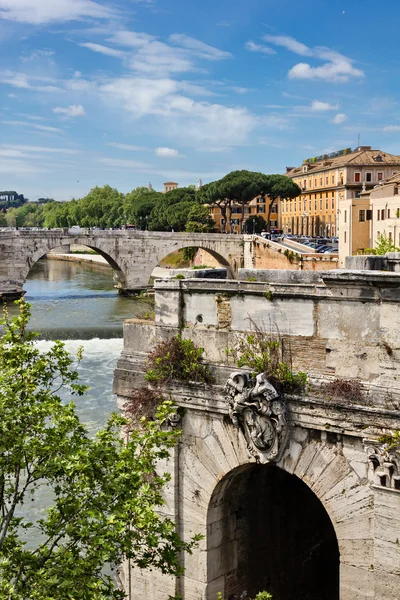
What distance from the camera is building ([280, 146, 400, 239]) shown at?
82875mm

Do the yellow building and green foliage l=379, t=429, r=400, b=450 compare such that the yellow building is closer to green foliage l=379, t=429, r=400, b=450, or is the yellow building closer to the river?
the river

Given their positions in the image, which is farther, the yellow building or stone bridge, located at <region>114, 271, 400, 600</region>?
the yellow building

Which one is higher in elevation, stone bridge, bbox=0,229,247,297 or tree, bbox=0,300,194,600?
stone bridge, bbox=0,229,247,297

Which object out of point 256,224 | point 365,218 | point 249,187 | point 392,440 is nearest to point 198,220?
point 249,187

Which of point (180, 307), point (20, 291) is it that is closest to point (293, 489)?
point (180, 307)

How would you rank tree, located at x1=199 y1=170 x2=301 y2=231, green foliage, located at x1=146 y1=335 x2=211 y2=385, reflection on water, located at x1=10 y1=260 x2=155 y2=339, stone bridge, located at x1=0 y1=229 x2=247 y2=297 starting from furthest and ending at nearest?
tree, located at x1=199 y1=170 x2=301 y2=231, stone bridge, located at x1=0 y1=229 x2=247 y2=297, reflection on water, located at x1=10 y1=260 x2=155 y2=339, green foliage, located at x1=146 y1=335 x2=211 y2=385

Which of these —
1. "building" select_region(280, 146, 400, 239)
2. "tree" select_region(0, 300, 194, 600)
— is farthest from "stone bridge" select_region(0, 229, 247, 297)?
"tree" select_region(0, 300, 194, 600)

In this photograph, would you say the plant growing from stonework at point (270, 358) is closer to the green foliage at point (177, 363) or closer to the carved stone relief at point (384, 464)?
the green foliage at point (177, 363)

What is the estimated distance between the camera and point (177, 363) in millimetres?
8594

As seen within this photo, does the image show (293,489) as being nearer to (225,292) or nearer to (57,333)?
(225,292)

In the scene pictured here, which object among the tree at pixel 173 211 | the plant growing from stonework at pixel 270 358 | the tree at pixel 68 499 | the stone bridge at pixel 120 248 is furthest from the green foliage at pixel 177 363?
the tree at pixel 173 211

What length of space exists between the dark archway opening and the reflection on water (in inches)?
473

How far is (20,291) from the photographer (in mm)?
56406

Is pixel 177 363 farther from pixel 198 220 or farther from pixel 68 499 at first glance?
pixel 198 220
